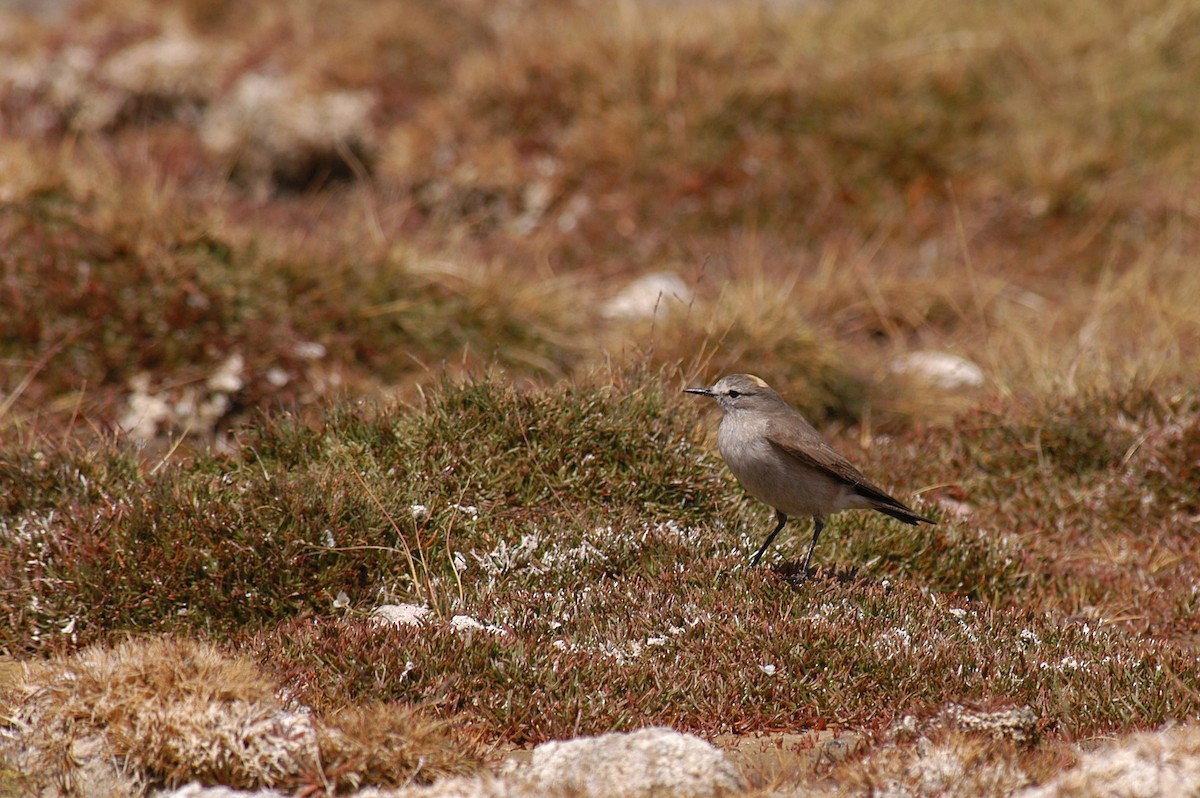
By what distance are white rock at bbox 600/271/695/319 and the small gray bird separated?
4.20m

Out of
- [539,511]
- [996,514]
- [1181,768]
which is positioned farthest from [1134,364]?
[1181,768]

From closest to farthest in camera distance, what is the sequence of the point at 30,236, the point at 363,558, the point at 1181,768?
1. the point at 1181,768
2. the point at 363,558
3. the point at 30,236

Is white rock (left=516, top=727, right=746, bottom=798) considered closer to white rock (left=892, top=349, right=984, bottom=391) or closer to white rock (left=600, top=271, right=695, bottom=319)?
white rock (left=892, top=349, right=984, bottom=391)

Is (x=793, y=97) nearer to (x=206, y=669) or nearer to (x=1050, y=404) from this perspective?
(x=1050, y=404)

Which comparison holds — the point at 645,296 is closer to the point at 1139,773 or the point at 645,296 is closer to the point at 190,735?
the point at 190,735


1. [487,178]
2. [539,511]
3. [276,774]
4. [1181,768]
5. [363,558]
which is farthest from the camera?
[487,178]

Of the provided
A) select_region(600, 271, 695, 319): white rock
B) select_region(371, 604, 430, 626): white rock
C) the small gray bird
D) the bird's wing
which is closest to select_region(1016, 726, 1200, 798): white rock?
the small gray bird

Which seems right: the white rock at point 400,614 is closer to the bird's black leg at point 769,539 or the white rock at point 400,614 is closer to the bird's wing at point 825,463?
the bird's black leg at point 769,539

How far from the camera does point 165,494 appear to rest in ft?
23.7

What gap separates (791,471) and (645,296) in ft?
17.9

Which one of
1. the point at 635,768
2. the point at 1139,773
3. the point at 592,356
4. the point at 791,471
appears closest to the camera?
the point at 1139,773

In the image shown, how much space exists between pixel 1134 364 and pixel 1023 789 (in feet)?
19.3

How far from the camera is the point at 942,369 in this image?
11305 millimetres

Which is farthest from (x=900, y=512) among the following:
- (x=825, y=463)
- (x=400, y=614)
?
(x=400, y=614)
